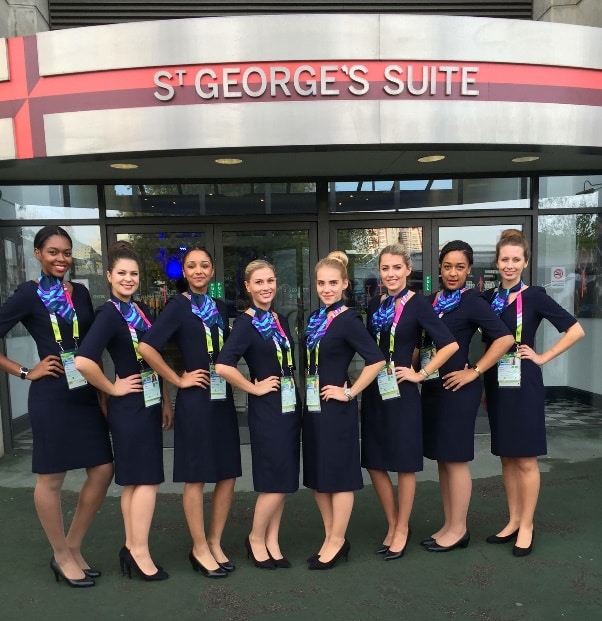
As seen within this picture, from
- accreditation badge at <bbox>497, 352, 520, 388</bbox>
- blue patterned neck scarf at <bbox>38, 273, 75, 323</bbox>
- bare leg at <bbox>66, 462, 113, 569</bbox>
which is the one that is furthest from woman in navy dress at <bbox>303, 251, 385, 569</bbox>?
blue patterned neck scarf at <bbox>38, 273, 75, 323</bbox>

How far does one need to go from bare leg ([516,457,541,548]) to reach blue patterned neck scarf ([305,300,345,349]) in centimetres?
144

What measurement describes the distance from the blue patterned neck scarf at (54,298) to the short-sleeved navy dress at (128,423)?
6.9 inches

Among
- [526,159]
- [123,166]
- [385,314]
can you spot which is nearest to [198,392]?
[385,314]

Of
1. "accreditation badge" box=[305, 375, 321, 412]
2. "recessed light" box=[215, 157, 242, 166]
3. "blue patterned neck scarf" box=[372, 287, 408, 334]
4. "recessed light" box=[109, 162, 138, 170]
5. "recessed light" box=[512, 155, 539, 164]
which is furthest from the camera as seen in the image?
"recessed light" box=[512, 155, 539, 164]

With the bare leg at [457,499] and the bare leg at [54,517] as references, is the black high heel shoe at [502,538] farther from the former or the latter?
the bare leg at [54,517]

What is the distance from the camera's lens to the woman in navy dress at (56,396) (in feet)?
8.54

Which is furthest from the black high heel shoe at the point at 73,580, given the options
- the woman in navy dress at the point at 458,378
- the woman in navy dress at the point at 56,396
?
the woman in navy dress at the point at 458,378

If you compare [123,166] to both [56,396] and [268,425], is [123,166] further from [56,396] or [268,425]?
[268,425]

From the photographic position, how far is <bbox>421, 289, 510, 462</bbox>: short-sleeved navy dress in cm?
283

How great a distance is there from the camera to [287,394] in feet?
8.77

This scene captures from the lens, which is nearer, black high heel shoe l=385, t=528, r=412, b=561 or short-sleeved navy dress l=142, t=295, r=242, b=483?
short-sleeved navy dress l=142, t=295, r=242, b=483

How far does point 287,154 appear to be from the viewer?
4.07 meters

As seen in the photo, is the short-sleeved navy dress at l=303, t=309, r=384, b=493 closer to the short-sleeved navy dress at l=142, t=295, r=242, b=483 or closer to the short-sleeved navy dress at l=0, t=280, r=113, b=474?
the short-sleeved navy dress at l=142, t=295, r=242, b=483

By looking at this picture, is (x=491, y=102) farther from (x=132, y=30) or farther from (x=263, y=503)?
(x=263, y=503)
